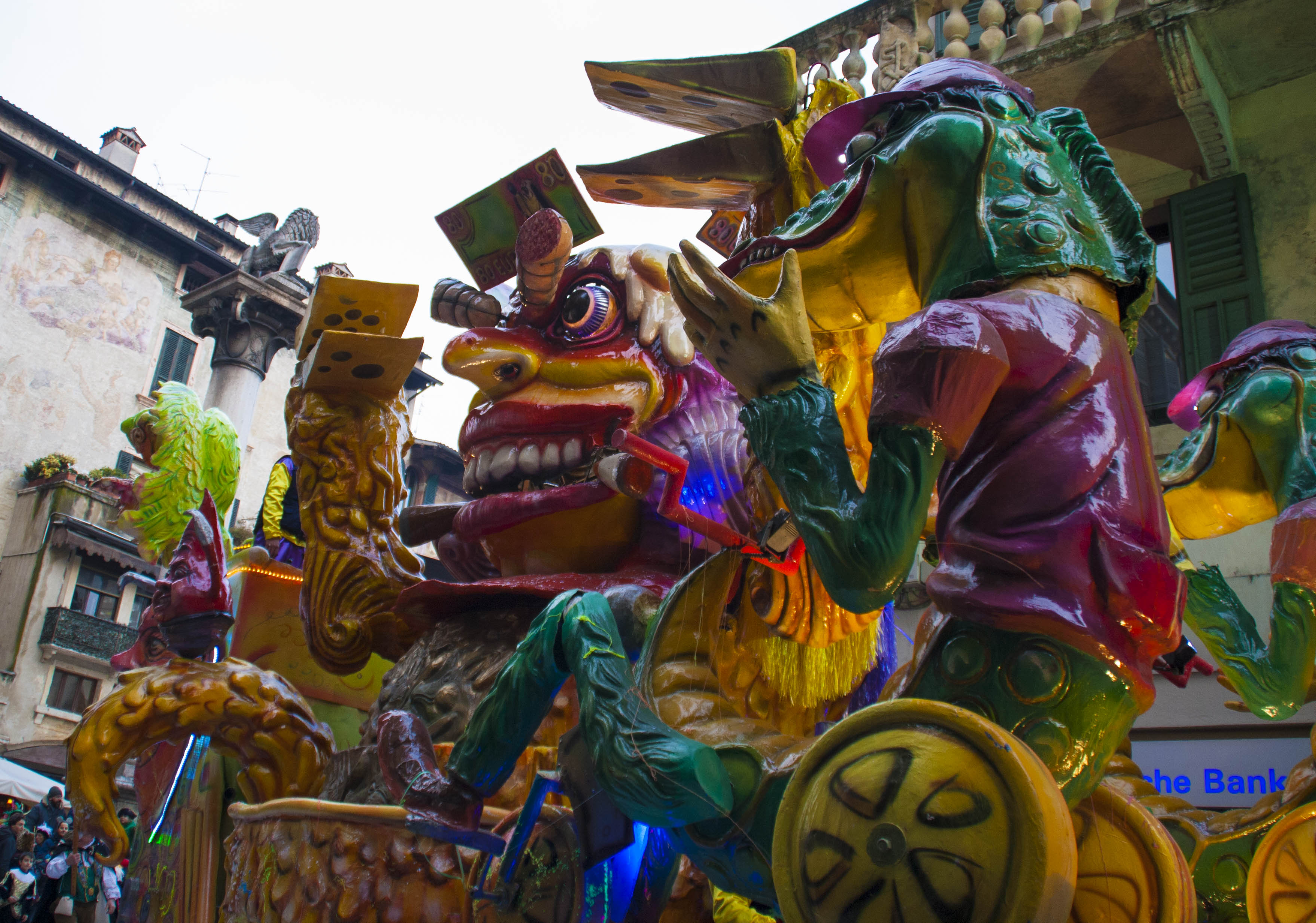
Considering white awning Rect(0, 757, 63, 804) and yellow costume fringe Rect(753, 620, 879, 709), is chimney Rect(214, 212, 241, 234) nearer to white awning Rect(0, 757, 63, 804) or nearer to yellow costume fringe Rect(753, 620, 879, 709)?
white awning Rect(0, 757, 63, 804)

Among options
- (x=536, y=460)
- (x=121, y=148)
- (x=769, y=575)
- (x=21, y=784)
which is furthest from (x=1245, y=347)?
(x=121, y=148)

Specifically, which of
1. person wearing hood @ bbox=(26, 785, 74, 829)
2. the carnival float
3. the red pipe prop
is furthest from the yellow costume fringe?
person wearing hood @ bbox=(26, 785, 74, 829)

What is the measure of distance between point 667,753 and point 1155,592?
1.75 ft

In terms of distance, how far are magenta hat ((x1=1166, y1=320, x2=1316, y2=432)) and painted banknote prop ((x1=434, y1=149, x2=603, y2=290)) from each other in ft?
4.30

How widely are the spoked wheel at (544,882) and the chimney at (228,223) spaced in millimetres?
18804

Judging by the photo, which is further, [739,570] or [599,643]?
[739,570]

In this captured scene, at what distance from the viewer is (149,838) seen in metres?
2.56

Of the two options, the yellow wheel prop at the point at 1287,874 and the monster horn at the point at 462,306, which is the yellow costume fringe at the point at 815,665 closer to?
the yellow wheel prop at the point at 1287,874

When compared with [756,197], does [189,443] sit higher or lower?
lower

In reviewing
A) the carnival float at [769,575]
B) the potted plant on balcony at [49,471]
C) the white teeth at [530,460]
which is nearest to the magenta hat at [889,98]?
the carnival float at [769,575]

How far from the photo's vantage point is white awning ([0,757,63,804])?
9.10m

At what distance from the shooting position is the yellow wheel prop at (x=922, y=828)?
87 centimetres

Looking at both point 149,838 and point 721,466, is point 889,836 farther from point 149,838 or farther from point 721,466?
point 149,838

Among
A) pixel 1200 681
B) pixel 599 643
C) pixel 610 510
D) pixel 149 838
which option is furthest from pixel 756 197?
pixel 1200 681
